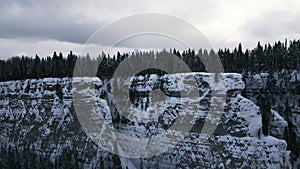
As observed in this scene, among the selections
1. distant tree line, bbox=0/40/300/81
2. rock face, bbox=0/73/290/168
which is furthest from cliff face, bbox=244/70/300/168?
rock face, bbox=0/73/290/168

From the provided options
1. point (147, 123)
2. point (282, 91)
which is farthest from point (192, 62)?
point (147, 123)

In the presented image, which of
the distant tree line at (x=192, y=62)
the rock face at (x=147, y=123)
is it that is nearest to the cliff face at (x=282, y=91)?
the distant tree line at (x=192, y=62)

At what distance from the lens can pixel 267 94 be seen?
75.4 meters

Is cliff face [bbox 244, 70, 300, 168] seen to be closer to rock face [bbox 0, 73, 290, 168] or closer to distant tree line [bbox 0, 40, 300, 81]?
distant tree line [bbox 0, 40, 300, 81]

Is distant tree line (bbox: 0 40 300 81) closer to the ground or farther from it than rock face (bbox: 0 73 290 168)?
farther from it

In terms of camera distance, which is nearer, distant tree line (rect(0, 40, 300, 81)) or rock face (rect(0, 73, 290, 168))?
rock face (rect(0, 73, 290, 168))

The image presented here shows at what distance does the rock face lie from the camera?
156 ft

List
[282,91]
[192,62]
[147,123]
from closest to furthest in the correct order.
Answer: [147,123] → [282,91] → [192,62]

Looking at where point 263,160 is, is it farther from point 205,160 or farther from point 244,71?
point 244,71

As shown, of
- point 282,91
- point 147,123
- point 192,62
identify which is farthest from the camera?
point 192,62

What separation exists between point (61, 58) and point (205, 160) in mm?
42544

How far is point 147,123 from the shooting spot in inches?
2234

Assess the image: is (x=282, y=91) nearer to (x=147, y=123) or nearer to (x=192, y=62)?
(x=192, y=62)

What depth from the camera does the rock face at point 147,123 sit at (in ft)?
156
